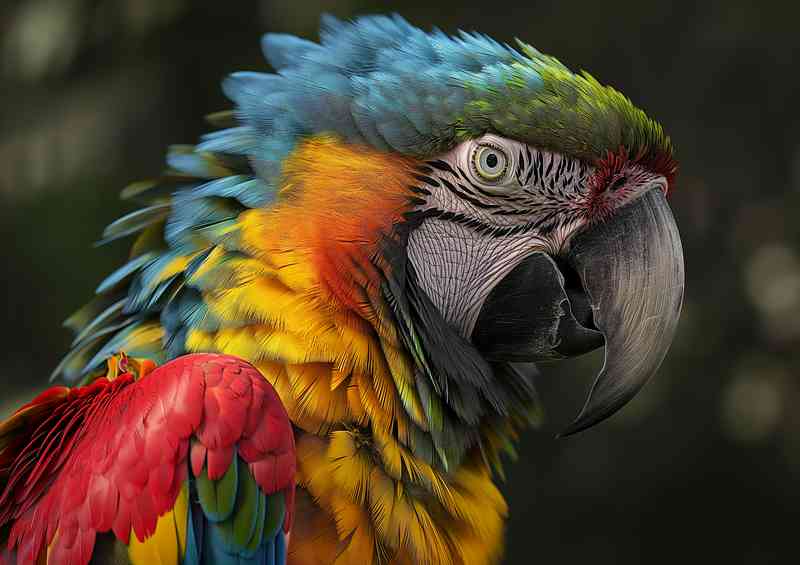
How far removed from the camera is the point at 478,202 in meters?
1.30

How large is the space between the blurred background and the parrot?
1083 mm

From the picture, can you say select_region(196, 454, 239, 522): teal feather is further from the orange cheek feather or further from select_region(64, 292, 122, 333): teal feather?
select_region(64, 292, 122, 333): teal feather

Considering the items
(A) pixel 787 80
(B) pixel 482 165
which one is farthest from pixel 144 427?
(A) pixel 787 80

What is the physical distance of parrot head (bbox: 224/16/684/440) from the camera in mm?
1235

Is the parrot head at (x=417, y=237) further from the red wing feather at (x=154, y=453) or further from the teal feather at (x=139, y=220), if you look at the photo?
the red wing feather at (x=154, y=453)

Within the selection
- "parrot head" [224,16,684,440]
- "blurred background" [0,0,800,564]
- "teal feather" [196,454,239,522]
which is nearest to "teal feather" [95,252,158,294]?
"parrot head" [224,16,684,440]

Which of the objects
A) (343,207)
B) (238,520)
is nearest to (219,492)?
(238,520)

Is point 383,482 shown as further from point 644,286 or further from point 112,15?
point 112,15

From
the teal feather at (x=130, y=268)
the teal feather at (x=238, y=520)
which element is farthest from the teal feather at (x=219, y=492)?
the teal feather at (x=130, y=268)

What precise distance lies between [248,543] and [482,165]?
23.0 inches

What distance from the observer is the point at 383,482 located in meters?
1.14

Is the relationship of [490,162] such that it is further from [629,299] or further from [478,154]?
[629,299]

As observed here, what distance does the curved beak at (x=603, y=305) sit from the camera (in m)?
1.26

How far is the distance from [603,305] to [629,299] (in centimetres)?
4
